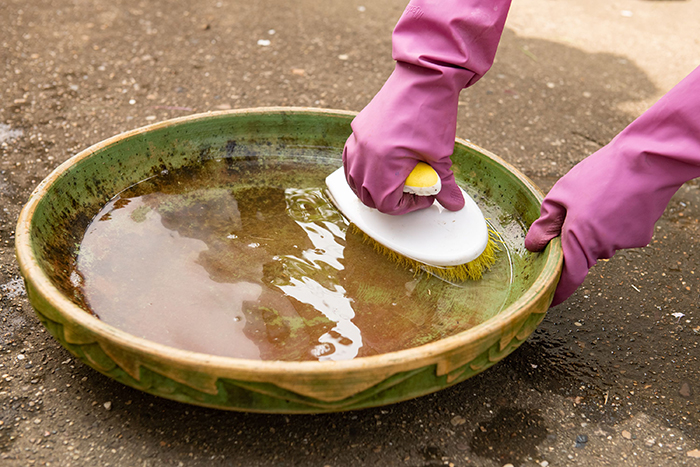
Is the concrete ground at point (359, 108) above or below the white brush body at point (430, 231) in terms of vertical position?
below

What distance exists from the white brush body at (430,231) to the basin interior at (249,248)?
0.06 m

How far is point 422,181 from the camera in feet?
3.85

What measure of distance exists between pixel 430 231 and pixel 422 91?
1.06 feet

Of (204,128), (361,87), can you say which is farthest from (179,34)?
(204,128)

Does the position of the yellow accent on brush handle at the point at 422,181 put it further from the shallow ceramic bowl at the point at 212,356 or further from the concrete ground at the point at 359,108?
the concrete ground at the point at 359,108

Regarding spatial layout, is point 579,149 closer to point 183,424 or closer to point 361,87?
point 361,87

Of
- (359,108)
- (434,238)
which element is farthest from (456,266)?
(359,108)

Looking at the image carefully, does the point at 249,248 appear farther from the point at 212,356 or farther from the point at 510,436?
the point at 510,436

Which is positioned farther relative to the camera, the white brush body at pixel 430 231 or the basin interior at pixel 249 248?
the white brush body at pixel 430 231

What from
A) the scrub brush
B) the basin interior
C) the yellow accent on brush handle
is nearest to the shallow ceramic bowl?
the basin interior

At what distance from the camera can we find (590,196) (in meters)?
1.05

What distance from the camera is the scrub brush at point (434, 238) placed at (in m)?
1.27

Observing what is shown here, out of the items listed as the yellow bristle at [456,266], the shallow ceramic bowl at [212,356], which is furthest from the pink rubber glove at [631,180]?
the yellow bristle at [456,266]

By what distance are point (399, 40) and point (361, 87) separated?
4.08 feet
